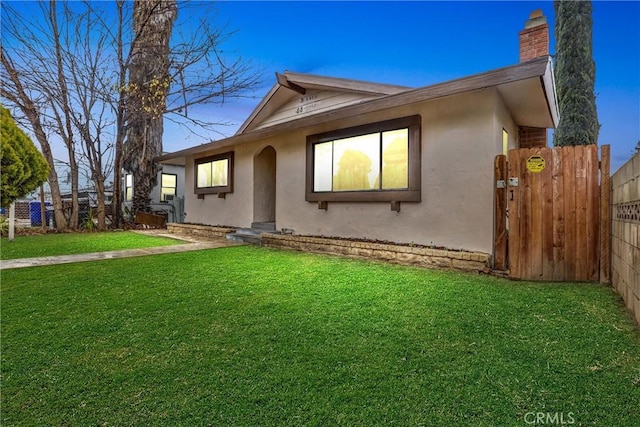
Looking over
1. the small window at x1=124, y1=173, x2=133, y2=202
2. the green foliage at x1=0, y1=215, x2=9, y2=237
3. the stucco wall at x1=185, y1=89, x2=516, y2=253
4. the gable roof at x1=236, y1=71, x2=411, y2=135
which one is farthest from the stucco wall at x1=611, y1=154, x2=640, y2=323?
the small window at x1=124, y1=173, x2=133, y2=202

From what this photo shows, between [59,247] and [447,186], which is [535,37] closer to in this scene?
[447,186]

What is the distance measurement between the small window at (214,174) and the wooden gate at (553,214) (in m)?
7.46

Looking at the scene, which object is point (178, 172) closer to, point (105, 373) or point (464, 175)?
point (464, 175)

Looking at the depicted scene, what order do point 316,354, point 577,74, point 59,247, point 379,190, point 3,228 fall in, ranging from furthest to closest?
point 577,74 → point 3,228 → point 59,247 → point 379,190 → point 316,354

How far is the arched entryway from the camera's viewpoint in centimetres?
912

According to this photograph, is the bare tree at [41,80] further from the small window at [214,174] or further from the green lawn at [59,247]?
the small window at [214,174]

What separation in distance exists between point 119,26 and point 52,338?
40.2 ft

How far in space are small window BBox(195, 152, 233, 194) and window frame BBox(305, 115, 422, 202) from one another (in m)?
3.35

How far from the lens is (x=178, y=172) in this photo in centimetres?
1608

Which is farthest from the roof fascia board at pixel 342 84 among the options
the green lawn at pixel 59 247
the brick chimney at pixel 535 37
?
the green lawn at pixel 59 247

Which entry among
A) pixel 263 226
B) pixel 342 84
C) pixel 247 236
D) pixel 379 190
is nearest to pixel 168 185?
pixel 263 226

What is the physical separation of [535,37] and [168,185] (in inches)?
601

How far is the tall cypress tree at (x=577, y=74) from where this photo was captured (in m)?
11.2

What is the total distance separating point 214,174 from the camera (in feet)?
34.2
